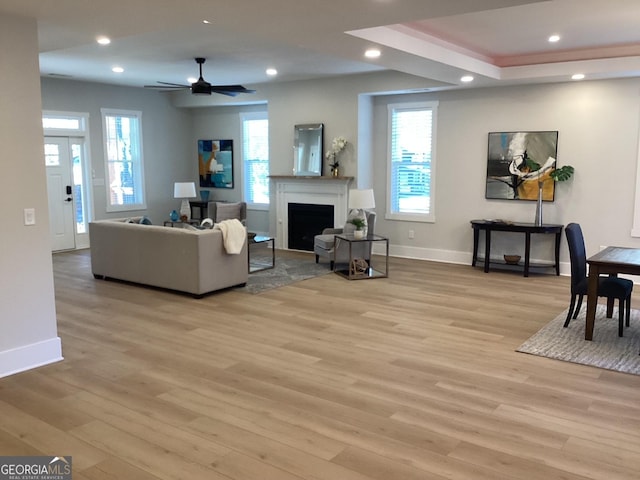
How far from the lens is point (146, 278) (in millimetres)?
6410

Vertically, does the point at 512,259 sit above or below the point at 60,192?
below

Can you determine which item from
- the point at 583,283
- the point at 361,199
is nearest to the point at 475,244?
the point at 361,199

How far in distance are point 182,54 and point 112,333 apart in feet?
12.1

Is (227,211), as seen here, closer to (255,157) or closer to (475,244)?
(255,157)

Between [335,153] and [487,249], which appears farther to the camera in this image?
[335,153]

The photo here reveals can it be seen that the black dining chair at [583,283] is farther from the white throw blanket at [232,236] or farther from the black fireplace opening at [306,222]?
the black fireplace opening at [306,222]

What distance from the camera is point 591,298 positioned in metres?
4.51

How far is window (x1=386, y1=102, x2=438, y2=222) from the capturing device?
8.18 metres

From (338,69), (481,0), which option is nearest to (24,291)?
(481,0)

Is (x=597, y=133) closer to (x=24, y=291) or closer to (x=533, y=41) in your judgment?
(x=533, y=41)

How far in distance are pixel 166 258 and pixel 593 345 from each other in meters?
4.34

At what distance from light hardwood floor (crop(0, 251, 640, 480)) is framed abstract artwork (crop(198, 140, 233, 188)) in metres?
5.10

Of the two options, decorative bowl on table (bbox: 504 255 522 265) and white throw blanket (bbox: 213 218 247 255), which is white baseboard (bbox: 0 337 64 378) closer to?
white throw blanket (bbox: 213 218 247 255)

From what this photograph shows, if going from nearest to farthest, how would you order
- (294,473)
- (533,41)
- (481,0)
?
(294,473), (481,0), (533,41)
